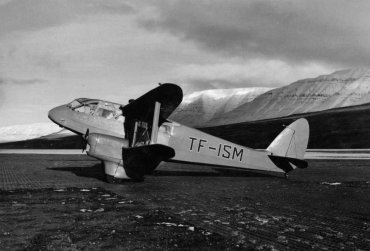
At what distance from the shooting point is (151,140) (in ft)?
43.1

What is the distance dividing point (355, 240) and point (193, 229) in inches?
101

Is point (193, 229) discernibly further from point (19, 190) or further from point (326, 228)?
point (19, 190)

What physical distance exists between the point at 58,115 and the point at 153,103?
14.1ft

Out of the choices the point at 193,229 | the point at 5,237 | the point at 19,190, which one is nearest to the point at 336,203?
the point at 193,229

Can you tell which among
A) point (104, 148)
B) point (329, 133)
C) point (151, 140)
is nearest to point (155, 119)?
point (151, 140)

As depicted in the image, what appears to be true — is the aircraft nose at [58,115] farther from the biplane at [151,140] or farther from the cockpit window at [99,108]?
the cockpit window at [99,108]

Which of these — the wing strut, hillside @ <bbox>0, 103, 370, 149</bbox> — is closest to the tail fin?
the wing strut

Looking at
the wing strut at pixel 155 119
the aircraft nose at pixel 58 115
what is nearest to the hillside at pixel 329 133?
the aircraft nose at pixel 58 115

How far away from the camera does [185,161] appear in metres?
15.2

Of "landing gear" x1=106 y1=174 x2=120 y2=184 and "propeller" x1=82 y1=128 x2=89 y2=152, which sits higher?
"propeller" x1=82 y1=128 x2=89 y2=152

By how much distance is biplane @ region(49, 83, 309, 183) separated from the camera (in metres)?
13.0

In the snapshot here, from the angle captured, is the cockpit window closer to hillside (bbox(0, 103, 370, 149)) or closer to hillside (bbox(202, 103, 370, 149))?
hillside (bbox(0, 103, 370, 149))

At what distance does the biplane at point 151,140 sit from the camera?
1295cm

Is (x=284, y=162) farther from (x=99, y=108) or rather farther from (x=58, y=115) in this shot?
(x=58, y=115)
